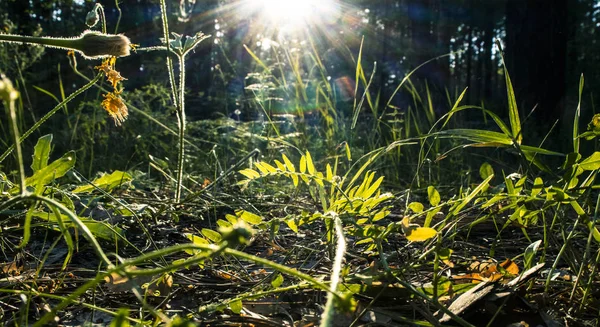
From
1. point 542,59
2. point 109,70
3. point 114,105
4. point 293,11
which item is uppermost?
point 293,11

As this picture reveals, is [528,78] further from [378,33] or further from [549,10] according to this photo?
[378,33]

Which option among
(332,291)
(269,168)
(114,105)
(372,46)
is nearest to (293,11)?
(372,46)

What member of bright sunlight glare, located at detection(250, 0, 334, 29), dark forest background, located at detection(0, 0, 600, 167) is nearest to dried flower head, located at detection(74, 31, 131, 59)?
dark forest background, located at detection(0, 0, 600, 167)

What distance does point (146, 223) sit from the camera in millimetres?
1798

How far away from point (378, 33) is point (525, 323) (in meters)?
16.3

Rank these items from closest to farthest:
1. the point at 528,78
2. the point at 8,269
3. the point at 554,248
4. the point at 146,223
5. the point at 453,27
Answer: the point at 8,269, the point at 554,248, the point at 146,223, the point at 528,78, the point at 453,27

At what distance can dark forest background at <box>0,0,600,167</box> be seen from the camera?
245 inches

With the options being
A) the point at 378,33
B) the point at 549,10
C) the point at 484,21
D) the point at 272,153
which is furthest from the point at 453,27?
the point at 272,153

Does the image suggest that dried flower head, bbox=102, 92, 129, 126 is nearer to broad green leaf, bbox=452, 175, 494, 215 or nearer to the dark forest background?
broad green leaf, bbox=452, 175, 494, 215

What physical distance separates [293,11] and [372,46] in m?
7.19

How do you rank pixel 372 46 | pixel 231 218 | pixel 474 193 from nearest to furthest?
pixel 474 193 → pixel 231 218 → pixel 372 46

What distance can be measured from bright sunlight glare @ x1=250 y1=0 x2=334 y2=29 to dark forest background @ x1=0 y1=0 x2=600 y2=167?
39cm

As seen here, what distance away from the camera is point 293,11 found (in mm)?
8414

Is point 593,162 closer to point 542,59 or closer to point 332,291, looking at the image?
point 332,291
